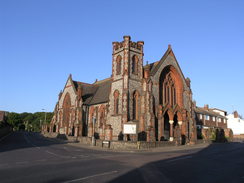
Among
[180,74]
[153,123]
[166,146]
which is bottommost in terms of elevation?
[166,146]

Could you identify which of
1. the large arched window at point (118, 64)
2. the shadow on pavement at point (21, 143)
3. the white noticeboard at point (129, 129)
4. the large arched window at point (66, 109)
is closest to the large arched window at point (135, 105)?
the large arched window at point (118, 64)

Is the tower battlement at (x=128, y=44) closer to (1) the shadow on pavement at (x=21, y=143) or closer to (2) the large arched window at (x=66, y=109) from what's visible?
(2) the large arched window at (x=66, y=109)

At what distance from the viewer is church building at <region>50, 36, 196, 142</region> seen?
35.1 m

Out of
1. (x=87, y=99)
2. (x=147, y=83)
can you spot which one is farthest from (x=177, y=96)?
(x=87, y=99)

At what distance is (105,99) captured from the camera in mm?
43312

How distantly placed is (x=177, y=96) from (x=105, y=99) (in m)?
14.4

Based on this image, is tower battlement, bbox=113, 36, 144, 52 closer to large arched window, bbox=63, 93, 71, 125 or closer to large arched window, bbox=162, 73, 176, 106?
large arched window, bbox=162, 73, 176, 106

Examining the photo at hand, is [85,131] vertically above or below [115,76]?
below

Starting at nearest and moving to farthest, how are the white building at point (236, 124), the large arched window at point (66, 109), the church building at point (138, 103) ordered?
the church building at point (138, 103), the large arched window at point (66, 109), the white building at point (236, 124)

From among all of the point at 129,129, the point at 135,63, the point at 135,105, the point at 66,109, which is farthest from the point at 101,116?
the point at 129,129

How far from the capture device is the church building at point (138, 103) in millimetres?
35125

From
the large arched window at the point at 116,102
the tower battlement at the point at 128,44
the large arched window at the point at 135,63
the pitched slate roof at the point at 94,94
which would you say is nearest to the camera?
the large arched window at the point at 116,102

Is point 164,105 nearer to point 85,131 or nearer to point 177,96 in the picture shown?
point 177,96

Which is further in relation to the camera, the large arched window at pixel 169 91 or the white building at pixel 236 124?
the white building at pixel 236 124
